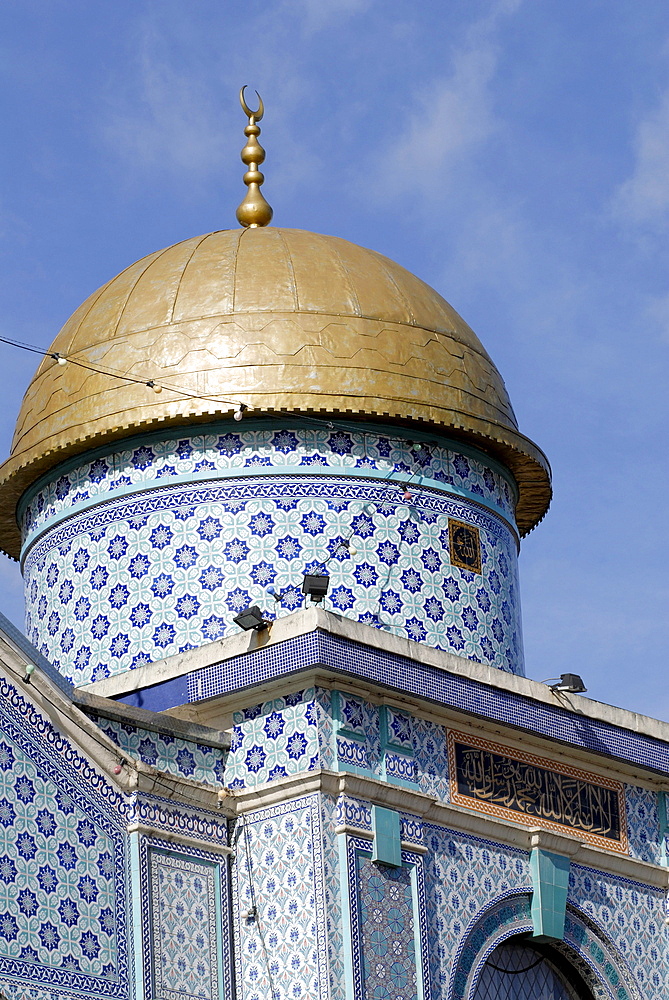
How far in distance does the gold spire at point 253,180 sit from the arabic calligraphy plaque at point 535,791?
4.55m

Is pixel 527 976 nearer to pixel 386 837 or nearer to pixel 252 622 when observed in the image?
pixel 386 837

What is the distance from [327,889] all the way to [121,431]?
3690mm

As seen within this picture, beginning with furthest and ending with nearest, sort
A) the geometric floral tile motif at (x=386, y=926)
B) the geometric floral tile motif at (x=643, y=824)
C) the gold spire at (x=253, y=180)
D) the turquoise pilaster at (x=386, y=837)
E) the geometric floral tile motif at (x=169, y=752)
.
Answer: the gold spire at (x=253, y=180), the geometric floral tile motif at (x=643, y=824), the turquoise pilaster at (x=386, y=837), the geometric floral tile motif at (x=169, y=752), the geometric floral tile motif at (x=386, y=926)

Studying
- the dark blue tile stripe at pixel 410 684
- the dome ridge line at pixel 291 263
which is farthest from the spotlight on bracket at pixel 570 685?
the dome ridge line at pixel 291 263

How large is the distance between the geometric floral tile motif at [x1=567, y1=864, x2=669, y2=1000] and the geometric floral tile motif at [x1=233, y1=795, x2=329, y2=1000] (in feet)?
6.67

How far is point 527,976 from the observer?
10805 millimetres

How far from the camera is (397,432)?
12.2 m

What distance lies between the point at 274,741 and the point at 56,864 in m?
1.45

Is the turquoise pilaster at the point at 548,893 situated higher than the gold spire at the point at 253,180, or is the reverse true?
the gold spire at the point at 253,180

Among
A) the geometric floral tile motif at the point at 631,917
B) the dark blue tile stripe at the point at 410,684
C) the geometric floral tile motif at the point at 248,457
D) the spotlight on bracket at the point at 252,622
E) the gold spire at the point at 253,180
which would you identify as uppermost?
the gold spire at the point at 253,180

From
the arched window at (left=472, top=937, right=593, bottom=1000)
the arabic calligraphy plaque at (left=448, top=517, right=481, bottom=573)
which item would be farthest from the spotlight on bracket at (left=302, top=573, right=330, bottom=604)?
the arched window at (left=472, top=937, right=593, bottom=1000)

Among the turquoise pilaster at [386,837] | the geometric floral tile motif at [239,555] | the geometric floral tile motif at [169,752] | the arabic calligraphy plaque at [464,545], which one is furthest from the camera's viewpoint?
the arabic calligraphy plaque at [464,545]

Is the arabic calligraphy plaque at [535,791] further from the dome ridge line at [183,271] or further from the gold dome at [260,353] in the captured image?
the dome ridge line at [183,271]

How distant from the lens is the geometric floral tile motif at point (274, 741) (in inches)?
389
